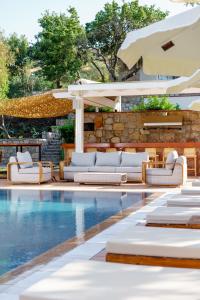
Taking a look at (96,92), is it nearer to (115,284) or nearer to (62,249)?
(62,249)

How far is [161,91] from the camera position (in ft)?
55.3

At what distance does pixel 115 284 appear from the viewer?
10.0ft

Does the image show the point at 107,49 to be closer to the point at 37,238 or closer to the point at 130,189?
the point at 130,189

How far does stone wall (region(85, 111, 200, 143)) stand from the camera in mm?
19109

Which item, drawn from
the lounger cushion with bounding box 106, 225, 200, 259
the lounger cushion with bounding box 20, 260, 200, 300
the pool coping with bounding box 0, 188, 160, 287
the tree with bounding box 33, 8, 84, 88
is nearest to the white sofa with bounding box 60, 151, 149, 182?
the pool coping with bounding box 0, 188, 160, 287

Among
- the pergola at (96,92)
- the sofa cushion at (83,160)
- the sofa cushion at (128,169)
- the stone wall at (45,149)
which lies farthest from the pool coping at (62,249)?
the stone wall at (45,149)

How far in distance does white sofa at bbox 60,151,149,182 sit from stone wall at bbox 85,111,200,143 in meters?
4.66

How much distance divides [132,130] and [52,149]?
232 inches

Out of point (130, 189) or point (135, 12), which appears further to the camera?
point (135, 12)

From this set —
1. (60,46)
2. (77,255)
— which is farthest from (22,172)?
(60,46)

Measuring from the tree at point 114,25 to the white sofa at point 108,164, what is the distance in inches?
587

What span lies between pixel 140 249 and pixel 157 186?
31.9 ft

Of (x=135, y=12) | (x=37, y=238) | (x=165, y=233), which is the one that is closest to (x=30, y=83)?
(x=135, y=12)

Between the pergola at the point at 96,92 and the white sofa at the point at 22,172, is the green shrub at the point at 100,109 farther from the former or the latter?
the white sofa at the point at 22,172
